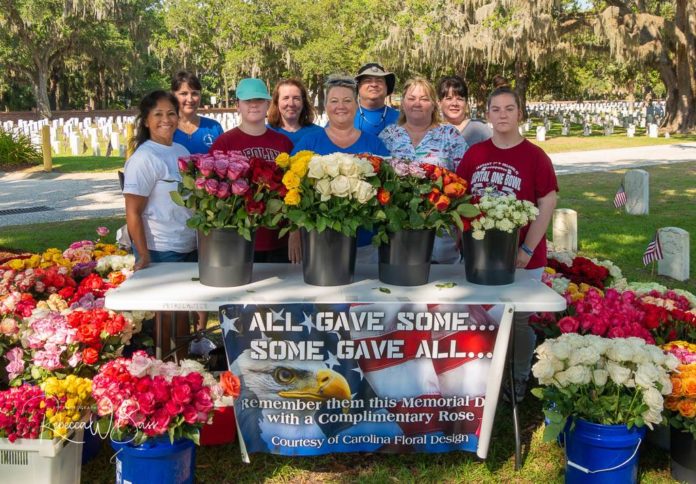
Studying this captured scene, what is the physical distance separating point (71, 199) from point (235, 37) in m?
39.0

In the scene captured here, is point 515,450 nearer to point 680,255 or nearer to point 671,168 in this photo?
point 680,255

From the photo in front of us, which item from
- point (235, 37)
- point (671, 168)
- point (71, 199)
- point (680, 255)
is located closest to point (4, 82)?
point (235, 37)

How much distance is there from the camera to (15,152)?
17.5 metres

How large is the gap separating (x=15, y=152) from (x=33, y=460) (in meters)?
16.6

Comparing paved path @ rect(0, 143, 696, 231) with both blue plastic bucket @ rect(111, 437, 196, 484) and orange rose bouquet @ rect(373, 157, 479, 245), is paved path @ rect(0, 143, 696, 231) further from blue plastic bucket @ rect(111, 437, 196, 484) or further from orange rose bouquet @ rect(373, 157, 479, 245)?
orange rose bouquet @ rect(373, 157, 479, 245)

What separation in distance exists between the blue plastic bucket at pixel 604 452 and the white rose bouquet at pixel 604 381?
0.04m

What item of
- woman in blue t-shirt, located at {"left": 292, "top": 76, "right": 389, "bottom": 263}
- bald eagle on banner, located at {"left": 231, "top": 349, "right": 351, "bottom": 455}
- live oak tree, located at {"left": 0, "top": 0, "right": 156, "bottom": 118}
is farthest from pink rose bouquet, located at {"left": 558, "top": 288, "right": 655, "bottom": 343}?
live oak tree, located at {"left": 0, "top": 0, "right": 156, "bottom": 118}

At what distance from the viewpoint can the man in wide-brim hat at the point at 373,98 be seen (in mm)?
4883

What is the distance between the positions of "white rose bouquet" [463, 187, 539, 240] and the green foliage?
54.5 feet

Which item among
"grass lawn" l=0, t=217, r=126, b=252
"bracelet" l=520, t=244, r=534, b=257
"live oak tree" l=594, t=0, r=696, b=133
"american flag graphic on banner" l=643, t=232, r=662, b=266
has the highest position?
"live oak tree" l=594, t=0, r=696, b=133

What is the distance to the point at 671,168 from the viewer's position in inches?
640

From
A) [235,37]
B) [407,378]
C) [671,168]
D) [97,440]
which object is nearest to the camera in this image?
[407,378]

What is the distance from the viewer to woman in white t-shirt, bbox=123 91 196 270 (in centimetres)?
379

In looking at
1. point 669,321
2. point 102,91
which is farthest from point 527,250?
point 102,91
